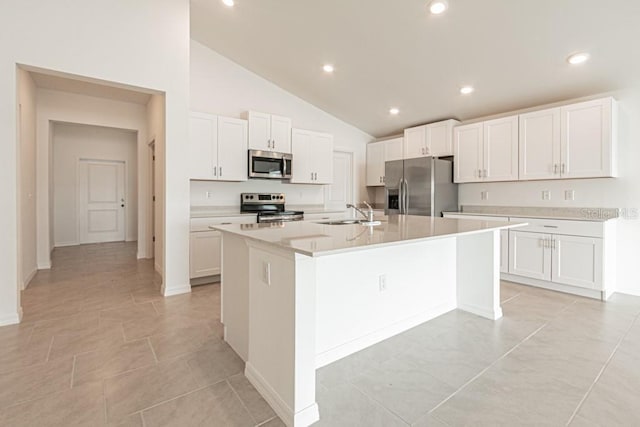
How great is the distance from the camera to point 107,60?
2.92 metres

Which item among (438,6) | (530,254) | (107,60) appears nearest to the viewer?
(438,6)

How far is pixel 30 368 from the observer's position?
1.88 m

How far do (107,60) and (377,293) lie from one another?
10.8ft

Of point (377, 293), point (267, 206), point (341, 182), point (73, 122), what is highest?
point (73, 122)

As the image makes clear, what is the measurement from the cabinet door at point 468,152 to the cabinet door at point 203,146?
3447mm

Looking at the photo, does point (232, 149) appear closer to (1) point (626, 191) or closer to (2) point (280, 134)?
(2) point (280, 134)

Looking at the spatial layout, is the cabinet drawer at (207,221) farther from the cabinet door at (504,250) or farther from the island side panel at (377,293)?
the cabinet door at (504,250)

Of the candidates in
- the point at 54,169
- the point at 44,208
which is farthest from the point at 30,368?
the point at 54,169

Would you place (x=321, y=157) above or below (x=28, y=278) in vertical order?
above

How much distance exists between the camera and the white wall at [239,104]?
434 cm

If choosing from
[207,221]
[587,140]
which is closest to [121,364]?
[207,221]

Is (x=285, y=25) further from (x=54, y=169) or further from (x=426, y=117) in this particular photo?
(x=54, y=169)

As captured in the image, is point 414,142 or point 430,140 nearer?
point 430,140

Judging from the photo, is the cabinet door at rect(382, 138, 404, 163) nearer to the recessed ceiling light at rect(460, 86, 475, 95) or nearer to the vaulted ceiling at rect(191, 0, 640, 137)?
the vaulted ceiling at rect(191, 0, 640, 137)
